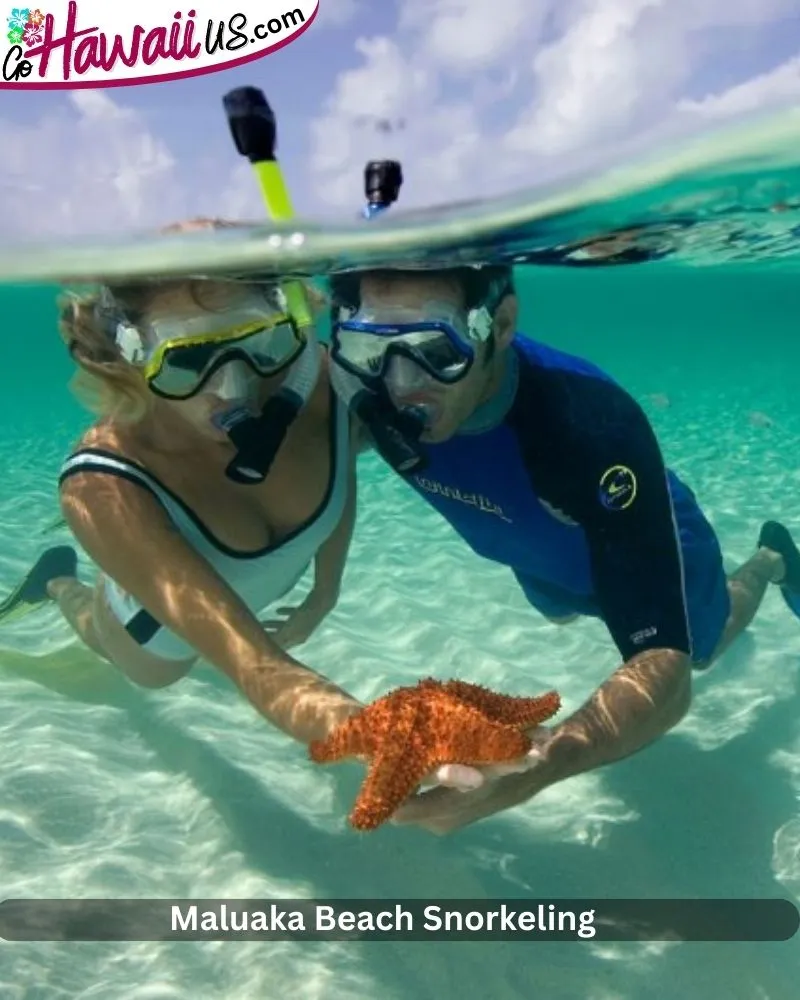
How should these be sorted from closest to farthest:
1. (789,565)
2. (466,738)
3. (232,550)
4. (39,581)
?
1. (466,738)
2. (232,550)
3. (39,581)
4. (789,565)

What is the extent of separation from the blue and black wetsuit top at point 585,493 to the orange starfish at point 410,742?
5.67ft

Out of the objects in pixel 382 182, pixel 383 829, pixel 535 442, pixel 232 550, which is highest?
pixel 382 182

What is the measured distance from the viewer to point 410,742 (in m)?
2.46

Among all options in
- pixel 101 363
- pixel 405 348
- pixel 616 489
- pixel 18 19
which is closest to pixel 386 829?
pixel 616 489

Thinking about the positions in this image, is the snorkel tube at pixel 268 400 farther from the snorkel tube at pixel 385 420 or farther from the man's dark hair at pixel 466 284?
the man's dark hair at pixel 466 284

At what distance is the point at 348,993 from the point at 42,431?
20.2 metres

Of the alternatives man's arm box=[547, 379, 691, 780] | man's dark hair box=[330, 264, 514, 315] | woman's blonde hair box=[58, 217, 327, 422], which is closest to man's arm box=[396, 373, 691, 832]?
man's arm box=[547, 379, 691, 780]

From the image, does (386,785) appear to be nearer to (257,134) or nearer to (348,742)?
(348,742)

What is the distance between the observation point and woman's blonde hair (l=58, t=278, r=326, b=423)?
4.00 m

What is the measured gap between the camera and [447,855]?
465 centimetres

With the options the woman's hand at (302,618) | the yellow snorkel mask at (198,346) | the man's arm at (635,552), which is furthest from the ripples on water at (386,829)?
the yellow snorkel mask at (198,346)

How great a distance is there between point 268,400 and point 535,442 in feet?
4.79

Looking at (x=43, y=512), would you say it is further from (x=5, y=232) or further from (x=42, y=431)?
(x=42, y=431)

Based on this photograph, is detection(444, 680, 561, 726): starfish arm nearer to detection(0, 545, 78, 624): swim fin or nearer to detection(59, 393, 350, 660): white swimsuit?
detection(59, 393, 350, 660): white swimsuit
